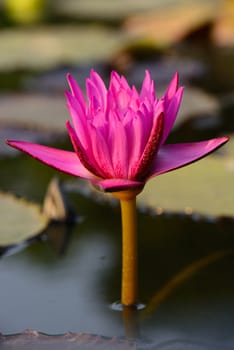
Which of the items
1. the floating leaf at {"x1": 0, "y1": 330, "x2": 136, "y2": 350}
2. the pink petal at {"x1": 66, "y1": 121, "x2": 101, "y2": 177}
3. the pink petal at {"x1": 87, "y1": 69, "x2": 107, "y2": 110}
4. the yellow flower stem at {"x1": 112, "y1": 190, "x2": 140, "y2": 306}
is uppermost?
the pink petal at {"x1": 87, "y1": 69, "x2": 107, "y2": 110}

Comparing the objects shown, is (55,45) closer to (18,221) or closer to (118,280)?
(18,221)

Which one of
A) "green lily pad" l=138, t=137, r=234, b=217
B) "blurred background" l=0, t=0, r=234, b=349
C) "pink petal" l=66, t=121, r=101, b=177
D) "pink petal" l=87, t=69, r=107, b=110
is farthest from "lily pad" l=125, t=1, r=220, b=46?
"pink petal" l=66, t=121, r=101, b=177

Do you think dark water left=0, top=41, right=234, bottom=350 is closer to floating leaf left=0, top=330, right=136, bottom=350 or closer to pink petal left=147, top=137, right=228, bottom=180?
floating leaf left=0, top=330, right=136, bottom=350

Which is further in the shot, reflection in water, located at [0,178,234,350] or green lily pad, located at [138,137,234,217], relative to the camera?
green lily pad, located at [138,137,234,217]

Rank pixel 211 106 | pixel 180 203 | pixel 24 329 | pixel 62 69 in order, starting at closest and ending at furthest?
pixel 24 329, pixel 180 203, pixel 211 106, pixel 62 69

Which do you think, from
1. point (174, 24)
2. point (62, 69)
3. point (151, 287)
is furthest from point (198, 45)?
point (151, 287)

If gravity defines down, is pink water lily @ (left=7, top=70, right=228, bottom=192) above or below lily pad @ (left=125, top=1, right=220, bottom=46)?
below

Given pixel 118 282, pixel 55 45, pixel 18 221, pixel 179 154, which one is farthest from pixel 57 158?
pixel 55 45

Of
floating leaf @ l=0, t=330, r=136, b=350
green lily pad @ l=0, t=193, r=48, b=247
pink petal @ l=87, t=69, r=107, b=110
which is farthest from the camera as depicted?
green lily pad @ l=0, t=193, r=48, b=247

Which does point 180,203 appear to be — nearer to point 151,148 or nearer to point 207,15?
point 151,148
